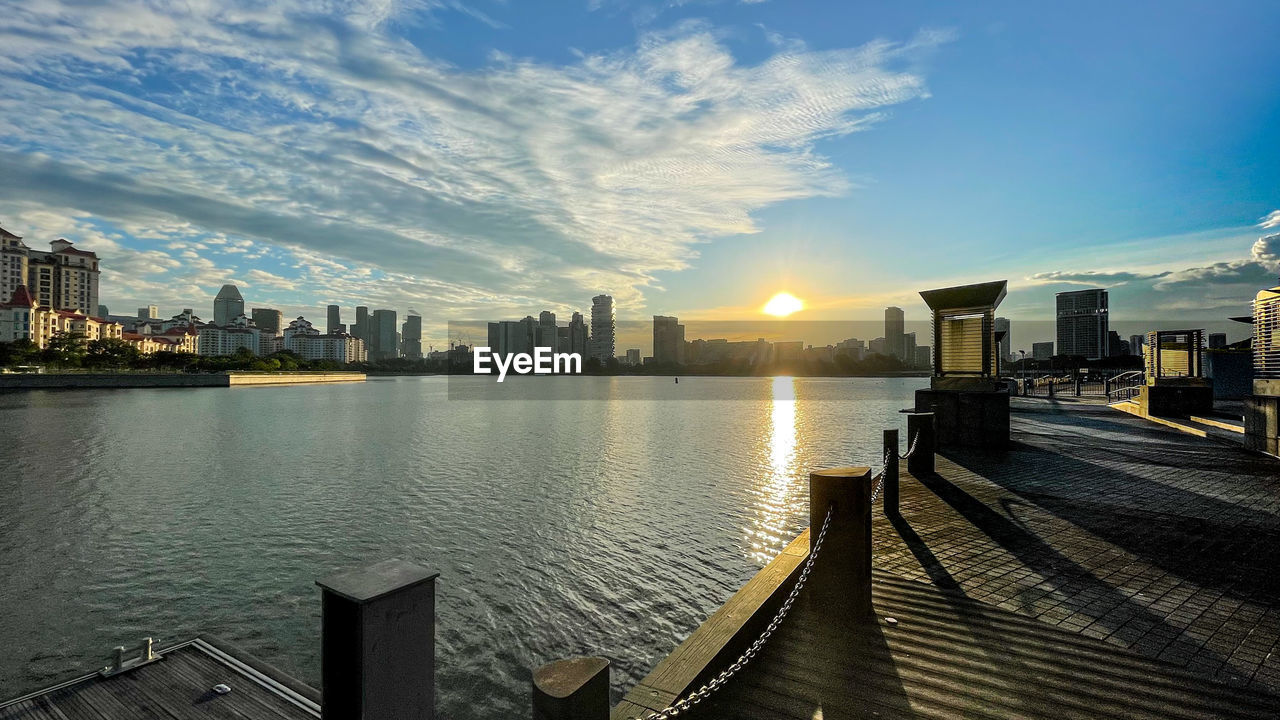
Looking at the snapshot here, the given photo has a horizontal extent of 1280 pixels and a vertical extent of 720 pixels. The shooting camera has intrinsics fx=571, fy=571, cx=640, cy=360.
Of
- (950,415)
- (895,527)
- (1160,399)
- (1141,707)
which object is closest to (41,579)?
(895,527)

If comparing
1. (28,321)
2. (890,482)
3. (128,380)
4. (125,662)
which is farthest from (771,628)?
(28,321)

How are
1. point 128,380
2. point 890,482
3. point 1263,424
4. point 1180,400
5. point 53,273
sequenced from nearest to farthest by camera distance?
point 890,482, point 1263,424, point 1180,400, point 128,380, point 53,273

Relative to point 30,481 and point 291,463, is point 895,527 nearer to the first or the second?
A: point 291,463

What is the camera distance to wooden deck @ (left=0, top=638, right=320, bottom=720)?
5.54 m

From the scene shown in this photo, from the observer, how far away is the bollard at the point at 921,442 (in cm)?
1284

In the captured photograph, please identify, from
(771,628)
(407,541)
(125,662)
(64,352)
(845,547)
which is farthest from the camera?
(64,352)

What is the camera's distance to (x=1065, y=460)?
14680 mm

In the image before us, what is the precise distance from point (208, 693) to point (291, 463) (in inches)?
807

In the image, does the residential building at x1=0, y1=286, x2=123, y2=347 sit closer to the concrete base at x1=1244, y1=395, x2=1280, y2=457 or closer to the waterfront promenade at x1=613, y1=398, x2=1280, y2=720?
the waterfront promenade at x1=613, y1=398, x2=1280, y2=720

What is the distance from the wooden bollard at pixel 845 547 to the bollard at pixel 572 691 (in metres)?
3.35

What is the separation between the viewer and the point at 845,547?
5805mm

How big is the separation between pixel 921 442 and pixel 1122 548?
17.3 feet

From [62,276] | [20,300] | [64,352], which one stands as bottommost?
[64,352]

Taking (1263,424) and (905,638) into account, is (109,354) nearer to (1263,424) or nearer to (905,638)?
(905,638)
